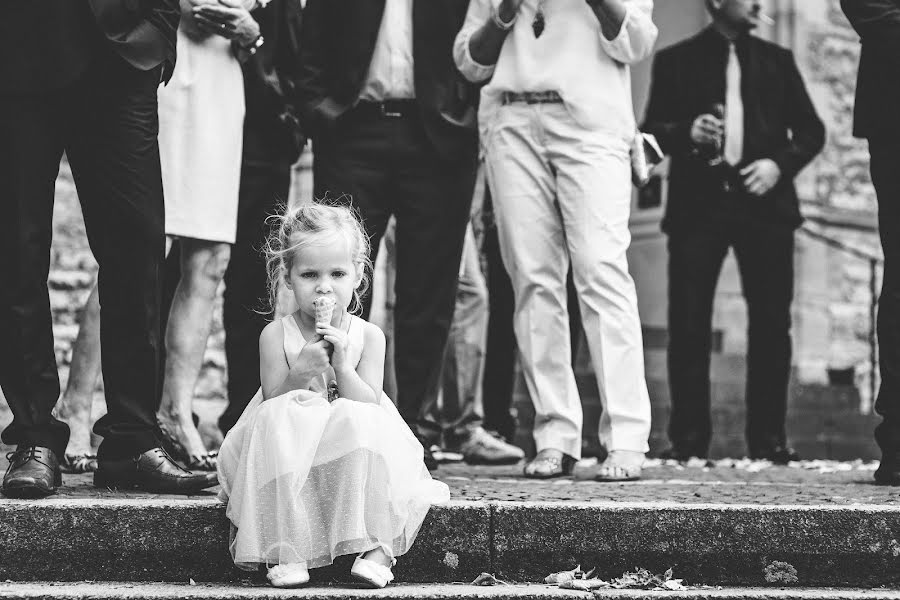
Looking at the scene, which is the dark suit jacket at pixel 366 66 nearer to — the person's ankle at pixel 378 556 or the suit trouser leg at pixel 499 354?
the suit trouser leg at pixel 499 354

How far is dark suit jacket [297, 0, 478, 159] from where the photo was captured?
501 cm

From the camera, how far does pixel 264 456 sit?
3.32m

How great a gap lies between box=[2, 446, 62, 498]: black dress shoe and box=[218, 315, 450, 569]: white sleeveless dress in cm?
59

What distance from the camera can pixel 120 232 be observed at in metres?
3.93

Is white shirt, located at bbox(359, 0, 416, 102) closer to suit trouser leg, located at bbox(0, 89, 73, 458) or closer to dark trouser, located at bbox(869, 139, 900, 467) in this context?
suit trouser leg, located at bbox(0, 89, 73, 458)

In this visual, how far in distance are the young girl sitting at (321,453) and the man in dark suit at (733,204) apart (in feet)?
10.8

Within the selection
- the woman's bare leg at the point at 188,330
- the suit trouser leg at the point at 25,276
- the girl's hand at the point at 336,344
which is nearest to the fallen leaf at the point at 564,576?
the girl's hand at the point at 336,344

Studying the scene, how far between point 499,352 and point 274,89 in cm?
224

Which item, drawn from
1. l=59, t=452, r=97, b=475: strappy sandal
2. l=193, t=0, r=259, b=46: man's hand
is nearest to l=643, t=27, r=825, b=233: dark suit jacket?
l=193, t=0, r=259, b=46: man's hand

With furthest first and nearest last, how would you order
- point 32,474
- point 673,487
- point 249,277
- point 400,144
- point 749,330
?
point 749,330 < point 249,277 < point 400,144 < point 673,487 < point 32,474

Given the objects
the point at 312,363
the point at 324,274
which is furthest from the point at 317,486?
the point at 324,274

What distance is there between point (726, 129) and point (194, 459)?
11.2ft

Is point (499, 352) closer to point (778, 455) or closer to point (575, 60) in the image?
point (778, 455)

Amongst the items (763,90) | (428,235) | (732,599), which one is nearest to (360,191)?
(428,235)
